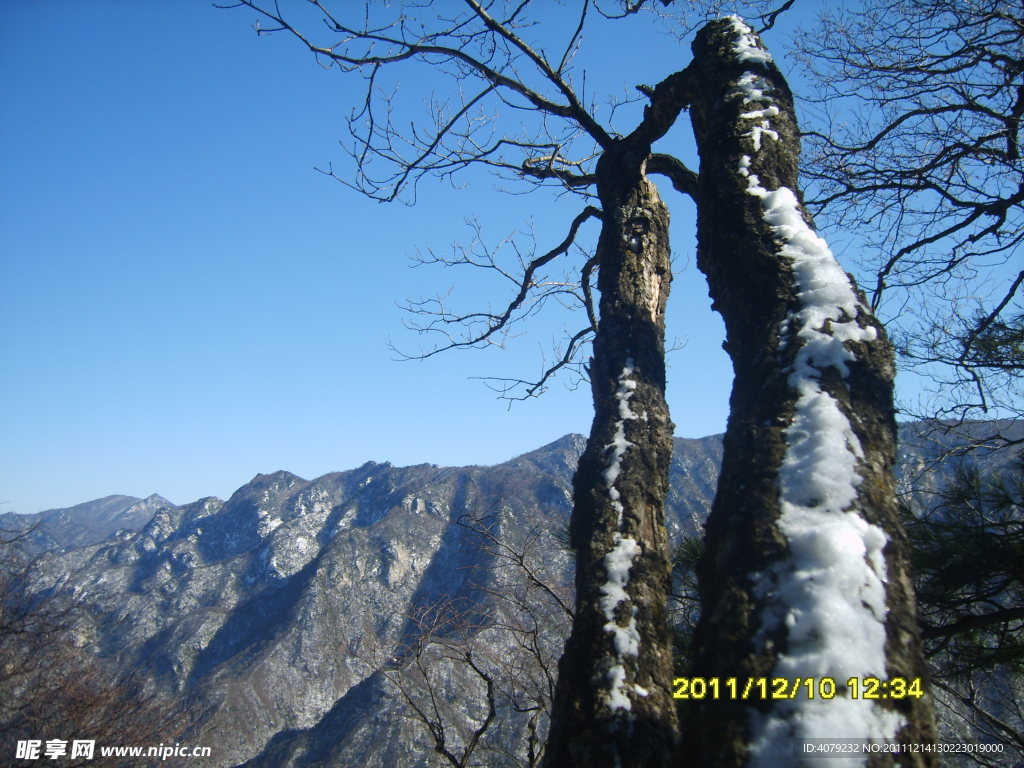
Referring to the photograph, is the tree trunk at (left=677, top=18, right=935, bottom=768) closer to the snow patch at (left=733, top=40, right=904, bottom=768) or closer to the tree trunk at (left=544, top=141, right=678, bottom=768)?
the snow patch at (left=733, top=40, right=904, bottom=768)

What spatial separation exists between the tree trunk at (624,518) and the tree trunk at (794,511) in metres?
0.44

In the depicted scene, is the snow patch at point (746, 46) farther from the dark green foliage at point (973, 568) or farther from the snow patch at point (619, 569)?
the dark green foliage at point (973, 568)

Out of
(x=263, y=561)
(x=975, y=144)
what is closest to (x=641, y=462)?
(x=975, y=144)

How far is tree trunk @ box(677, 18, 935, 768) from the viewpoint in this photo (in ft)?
3.26

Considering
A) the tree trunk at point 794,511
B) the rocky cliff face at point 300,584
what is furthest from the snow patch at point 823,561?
the rocky cliff face at point 300,584

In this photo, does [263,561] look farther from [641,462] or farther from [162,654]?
[641,462]

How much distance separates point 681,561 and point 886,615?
8.85 feet

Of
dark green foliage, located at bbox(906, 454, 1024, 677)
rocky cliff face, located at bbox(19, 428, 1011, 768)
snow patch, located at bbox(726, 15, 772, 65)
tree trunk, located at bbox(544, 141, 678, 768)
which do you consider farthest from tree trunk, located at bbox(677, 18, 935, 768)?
rocky cliff face, located at bbox(19, 428, 1011, 768)

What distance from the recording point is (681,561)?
12.0 feet

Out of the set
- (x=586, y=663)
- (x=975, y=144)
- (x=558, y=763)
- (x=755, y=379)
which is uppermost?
(x=975, y=144)

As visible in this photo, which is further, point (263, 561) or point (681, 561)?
point (263, 561)

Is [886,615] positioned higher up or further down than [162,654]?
higher up
